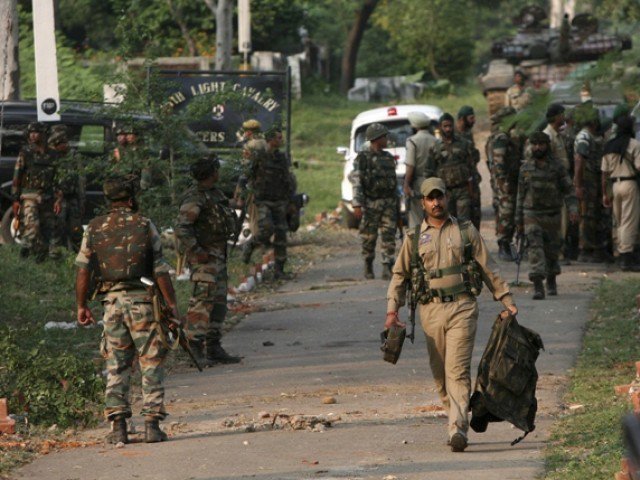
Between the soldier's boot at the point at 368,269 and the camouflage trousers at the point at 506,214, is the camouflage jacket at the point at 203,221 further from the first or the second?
the camouflage trousers at the point at 506,214

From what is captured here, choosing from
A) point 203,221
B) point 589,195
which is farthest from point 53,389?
point 589,195

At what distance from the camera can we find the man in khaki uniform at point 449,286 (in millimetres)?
9523

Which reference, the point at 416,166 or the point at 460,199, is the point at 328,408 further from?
the point at 416,166

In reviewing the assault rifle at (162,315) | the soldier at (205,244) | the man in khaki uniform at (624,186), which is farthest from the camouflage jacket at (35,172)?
the assault rifle at (162,315)

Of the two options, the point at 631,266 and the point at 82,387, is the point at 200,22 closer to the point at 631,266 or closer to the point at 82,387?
the point at 631,266

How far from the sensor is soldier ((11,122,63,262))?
1811cm

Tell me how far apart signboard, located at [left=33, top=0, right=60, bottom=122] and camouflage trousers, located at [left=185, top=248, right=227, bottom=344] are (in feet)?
5.50

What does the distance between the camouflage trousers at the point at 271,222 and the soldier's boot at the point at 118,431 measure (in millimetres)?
8306

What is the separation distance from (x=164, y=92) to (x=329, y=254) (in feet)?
25.2

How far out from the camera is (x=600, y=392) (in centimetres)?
1135

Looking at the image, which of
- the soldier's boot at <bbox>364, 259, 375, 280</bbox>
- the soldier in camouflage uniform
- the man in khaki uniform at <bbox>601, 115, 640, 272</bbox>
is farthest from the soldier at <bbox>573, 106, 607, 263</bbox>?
the soldier's boot at <bbox>364, 259, 375, 280</bbox>

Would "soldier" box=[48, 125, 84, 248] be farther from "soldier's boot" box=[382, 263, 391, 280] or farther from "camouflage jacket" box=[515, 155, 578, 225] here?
"camouflage jacket" box=[515, 155, 578, 225]

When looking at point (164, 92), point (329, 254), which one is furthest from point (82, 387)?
point (329, 254)

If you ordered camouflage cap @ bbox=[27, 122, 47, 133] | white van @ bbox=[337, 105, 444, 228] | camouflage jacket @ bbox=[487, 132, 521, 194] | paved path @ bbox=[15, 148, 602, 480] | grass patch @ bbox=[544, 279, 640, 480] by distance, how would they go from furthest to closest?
white van @ bbox=[337, 105, 444, 228], camouflage jacket @ bbox=[487, 132, 521, 194], camouflage cap @ bbox=[27, 122, 47, 133], paved path @ bbox=[15, 148, 602, 480], grass patch @ bbox=[544, 279, 640, 480]
